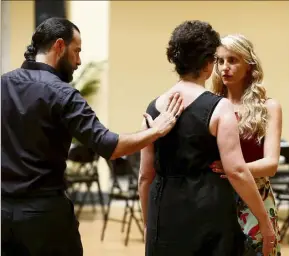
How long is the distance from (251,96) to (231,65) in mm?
179

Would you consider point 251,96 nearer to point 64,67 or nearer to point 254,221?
point 254,221

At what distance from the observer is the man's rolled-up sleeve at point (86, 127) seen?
8.23ft

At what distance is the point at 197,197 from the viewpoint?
8.04ft

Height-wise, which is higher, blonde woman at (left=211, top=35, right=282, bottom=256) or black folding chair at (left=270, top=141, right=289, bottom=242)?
blonde woman at (left=211, top=35, right=282, bottom=256)

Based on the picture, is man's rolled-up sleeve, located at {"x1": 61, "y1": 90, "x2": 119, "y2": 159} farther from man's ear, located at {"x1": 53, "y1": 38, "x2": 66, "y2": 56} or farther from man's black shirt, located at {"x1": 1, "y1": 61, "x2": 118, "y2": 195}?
man's ear, located at {"x1": 53, "y1": 38, "x2": 66, "y2": 56}

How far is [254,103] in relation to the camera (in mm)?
3021

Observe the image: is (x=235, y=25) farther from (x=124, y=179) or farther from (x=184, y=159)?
(x=184, y=159)

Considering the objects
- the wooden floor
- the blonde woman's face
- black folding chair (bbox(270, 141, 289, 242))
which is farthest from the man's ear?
black folding chair (bbox(270, 141, 289, 242))

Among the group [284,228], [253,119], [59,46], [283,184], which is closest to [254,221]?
[253,119]

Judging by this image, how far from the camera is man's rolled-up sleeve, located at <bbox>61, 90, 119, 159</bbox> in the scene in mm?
2508

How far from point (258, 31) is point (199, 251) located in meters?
6.55

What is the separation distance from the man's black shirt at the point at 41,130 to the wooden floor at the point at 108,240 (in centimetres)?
329

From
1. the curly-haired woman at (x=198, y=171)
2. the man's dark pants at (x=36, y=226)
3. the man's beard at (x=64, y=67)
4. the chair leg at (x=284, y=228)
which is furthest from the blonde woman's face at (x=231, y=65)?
the chair leg at (x=284, y=228)

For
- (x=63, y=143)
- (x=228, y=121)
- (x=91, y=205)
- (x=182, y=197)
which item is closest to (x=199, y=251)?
(x=182, y=197)
